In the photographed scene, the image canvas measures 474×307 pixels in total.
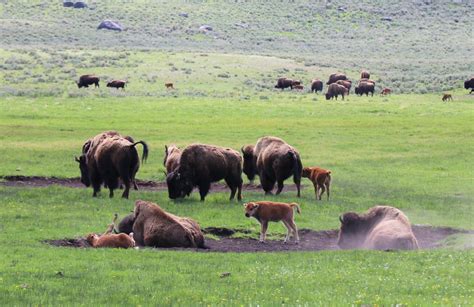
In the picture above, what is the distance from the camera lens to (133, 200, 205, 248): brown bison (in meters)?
17.5

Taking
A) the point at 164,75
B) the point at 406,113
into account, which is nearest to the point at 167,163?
the point at 406,113

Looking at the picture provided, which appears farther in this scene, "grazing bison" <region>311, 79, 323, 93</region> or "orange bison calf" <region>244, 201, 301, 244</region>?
"grazing bison" <region>311, 79, 323, 93</region>

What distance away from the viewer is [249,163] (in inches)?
1098

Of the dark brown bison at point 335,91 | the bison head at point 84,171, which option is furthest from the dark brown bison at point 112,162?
the dark brown bison at point 335,91

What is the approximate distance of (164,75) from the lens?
75000 mm

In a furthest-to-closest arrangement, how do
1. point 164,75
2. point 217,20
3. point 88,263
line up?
point 217,20 → point 164,75 → point 88,263

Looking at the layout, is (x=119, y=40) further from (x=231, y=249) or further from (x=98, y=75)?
(x=231, y=249)

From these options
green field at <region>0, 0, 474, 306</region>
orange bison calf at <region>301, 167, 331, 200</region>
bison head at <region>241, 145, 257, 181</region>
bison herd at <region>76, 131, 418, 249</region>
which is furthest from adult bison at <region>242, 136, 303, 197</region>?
bison head at <region>241, 145, 257, 181</region>

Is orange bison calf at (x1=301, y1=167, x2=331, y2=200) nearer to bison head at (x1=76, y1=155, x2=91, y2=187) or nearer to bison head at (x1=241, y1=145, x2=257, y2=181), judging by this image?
bison head at (x1=241, y1=145, x2=257, y2=181)

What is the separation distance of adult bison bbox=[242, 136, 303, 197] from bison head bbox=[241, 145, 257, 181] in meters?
1.16

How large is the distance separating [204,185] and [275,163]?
2.32 metres

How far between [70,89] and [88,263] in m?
51.9

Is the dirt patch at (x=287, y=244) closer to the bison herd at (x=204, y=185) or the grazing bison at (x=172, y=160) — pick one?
the bison herd at (x=204, y=185)

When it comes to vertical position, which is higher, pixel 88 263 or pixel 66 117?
pixel 88 263
